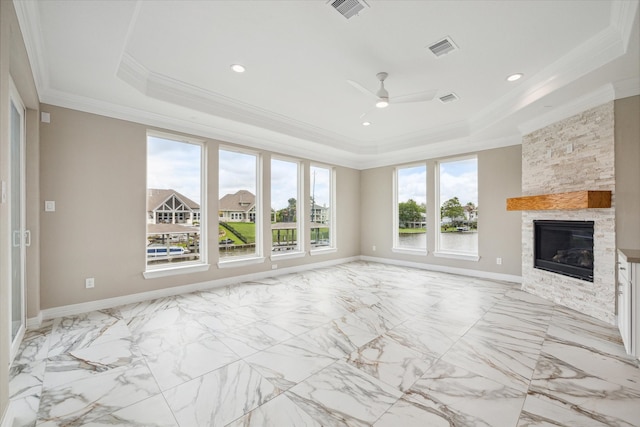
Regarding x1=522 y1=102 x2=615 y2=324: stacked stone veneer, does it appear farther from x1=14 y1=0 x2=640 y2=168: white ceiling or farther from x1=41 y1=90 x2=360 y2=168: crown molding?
x1=41 y1=90 x2=360 y2=168: crown molding

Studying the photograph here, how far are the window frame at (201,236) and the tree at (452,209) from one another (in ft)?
16.1

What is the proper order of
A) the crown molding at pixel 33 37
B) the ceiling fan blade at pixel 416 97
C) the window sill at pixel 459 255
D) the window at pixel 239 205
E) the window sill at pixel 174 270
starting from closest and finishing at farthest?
the crown molding at pixel 33 37 → the ceiling fan blade at pixel 416 97 → the window sill at pixel 174 270 → the window at pixel 239 205 → the window sill at pixel 459 255

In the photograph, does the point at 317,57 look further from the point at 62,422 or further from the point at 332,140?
the point at 62,422

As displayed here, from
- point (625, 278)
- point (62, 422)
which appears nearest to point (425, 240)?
point (625, 278)

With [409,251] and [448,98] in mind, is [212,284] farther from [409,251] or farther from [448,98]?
[448,98]

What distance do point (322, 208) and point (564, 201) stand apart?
4587 millimetres

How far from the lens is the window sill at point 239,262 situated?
5.04 m

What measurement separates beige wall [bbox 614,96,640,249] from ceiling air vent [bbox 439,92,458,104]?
1756 millimetres

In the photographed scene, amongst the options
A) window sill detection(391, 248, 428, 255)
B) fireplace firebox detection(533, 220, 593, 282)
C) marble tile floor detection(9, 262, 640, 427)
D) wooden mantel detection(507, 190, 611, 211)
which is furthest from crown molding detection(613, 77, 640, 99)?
window sill detection(391, 248, 428, 255)

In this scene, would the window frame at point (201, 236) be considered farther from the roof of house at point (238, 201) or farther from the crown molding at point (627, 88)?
the crown molding at point (627, 88)

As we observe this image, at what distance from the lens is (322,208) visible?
→ 7070 mm

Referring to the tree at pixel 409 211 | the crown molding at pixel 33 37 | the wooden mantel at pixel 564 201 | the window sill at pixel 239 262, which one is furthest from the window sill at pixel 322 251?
the crown molding at pixel 33 37

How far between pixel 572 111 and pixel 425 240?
352 cm

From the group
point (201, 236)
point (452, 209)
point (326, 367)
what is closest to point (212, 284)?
point (201, 236)
